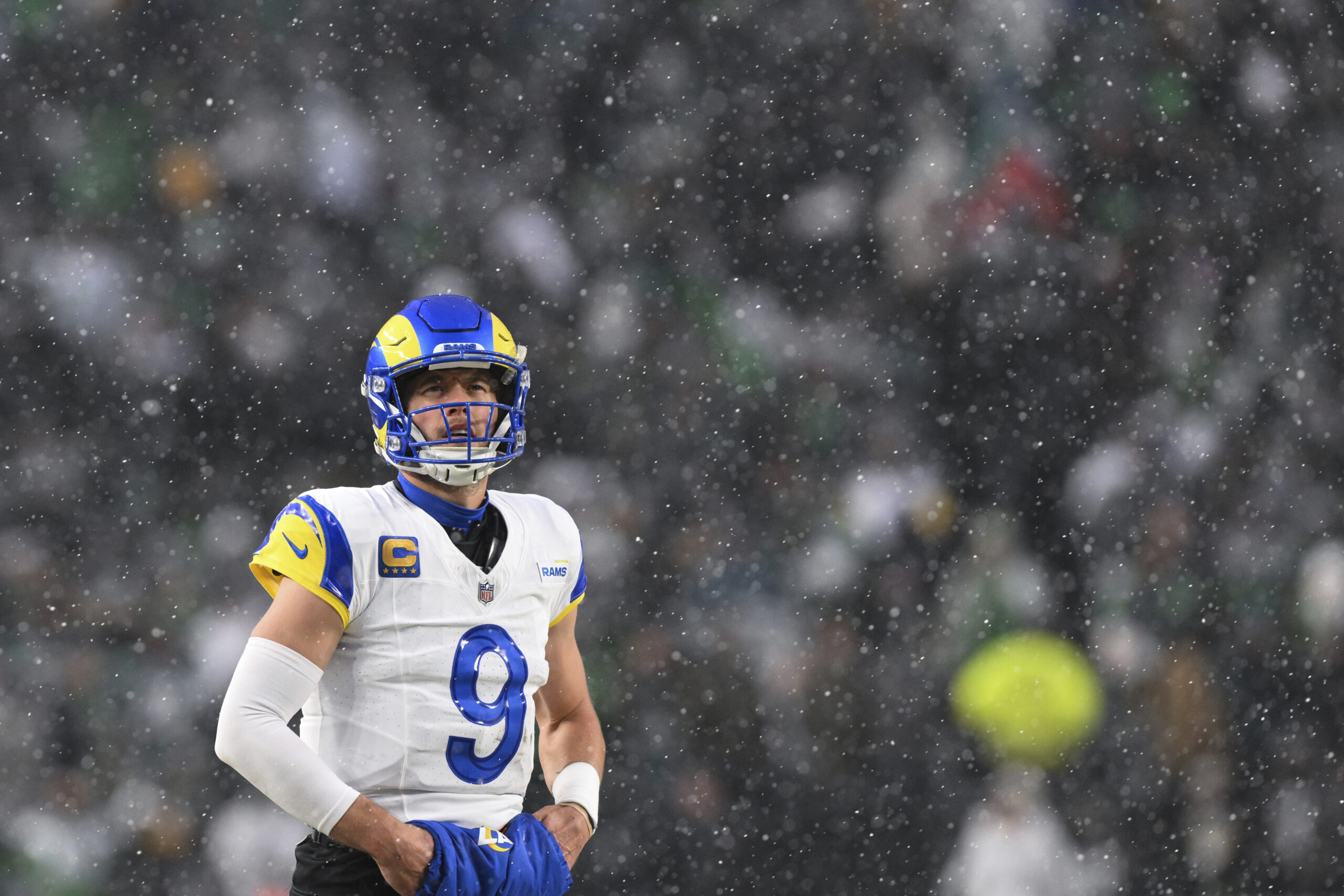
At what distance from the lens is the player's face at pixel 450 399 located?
3.25 feet

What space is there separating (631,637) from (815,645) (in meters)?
0.29

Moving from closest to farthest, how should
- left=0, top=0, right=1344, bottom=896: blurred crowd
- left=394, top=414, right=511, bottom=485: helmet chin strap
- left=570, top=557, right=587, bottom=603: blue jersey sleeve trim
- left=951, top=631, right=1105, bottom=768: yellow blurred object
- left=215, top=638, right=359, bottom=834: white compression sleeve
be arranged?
left=215, top=638, right=359, bottom=834: white compression sleeve → left=394, top=414, right=511, bottom=485: helmet chin strap → left=570, top=557, right=587, bottom=603: blue jersey sleeve trim → left=0, top=0, right=1344, bottom=896: blurred crowd → left=951, top=631, right=1105, bottom=768: yellow blurred object

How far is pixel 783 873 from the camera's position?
6.60ft

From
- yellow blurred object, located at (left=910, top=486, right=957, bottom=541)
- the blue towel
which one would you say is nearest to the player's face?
the blue towel

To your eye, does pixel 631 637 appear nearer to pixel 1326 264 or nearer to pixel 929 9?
pixel 929 9

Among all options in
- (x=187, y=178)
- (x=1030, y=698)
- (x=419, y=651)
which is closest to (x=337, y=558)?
(x=419, y=651)

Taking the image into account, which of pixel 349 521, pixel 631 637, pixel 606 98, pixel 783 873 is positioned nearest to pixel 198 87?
pixel 606 98

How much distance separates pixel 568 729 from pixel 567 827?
0.10 meters

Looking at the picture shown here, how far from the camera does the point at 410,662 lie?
3.07ft

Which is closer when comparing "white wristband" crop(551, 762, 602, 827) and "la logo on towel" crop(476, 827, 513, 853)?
"la logo on towel" crop(476, 827, 513, 853)

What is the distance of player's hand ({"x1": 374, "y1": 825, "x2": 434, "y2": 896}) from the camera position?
88 centimetres

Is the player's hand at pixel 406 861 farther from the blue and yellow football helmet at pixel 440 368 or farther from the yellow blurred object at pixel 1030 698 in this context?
the yellow blurred object at pixel 1030 698

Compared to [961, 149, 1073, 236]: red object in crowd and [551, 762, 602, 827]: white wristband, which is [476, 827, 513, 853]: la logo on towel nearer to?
[551, 762, 602, 827]: white wristband

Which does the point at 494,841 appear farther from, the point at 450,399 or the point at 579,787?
the point at 450,399
